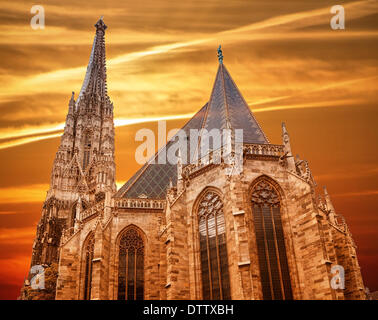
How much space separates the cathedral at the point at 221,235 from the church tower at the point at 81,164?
9463 millimetres

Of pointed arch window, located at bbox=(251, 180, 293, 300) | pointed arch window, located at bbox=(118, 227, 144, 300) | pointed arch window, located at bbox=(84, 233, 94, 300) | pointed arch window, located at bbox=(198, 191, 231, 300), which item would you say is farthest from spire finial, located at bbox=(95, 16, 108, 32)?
pointed arch window, located at bbox=(251, 180, 293, 300)

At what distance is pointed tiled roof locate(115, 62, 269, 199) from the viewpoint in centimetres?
1780

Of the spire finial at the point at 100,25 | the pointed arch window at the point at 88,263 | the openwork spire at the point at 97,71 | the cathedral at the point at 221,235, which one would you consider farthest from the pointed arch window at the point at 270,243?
the spire finial at the point at 100,25

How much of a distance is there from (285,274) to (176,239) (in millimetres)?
4401

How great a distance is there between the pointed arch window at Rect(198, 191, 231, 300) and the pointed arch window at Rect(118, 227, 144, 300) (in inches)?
184

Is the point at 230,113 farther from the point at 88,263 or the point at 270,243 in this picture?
the point at 88,263

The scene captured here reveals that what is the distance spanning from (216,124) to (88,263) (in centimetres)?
986

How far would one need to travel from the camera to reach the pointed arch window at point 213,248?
44.4 feet

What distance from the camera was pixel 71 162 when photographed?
36.8 metres

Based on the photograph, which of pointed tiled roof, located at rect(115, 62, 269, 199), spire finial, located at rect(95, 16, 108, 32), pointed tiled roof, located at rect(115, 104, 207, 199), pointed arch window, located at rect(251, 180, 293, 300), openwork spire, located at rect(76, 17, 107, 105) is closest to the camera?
pointed arch window, located at rect(251, 180, 293, 300)

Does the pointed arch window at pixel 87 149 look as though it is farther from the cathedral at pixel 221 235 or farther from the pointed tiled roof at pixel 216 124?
the cathedral at pixel 221 235

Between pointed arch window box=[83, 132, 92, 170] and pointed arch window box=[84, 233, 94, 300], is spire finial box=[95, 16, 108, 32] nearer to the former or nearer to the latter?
pointed arch window box=[83, 132, 92, 170]

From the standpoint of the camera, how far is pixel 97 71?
149 feet

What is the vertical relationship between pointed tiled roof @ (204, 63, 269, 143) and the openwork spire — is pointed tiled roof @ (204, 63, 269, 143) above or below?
below
